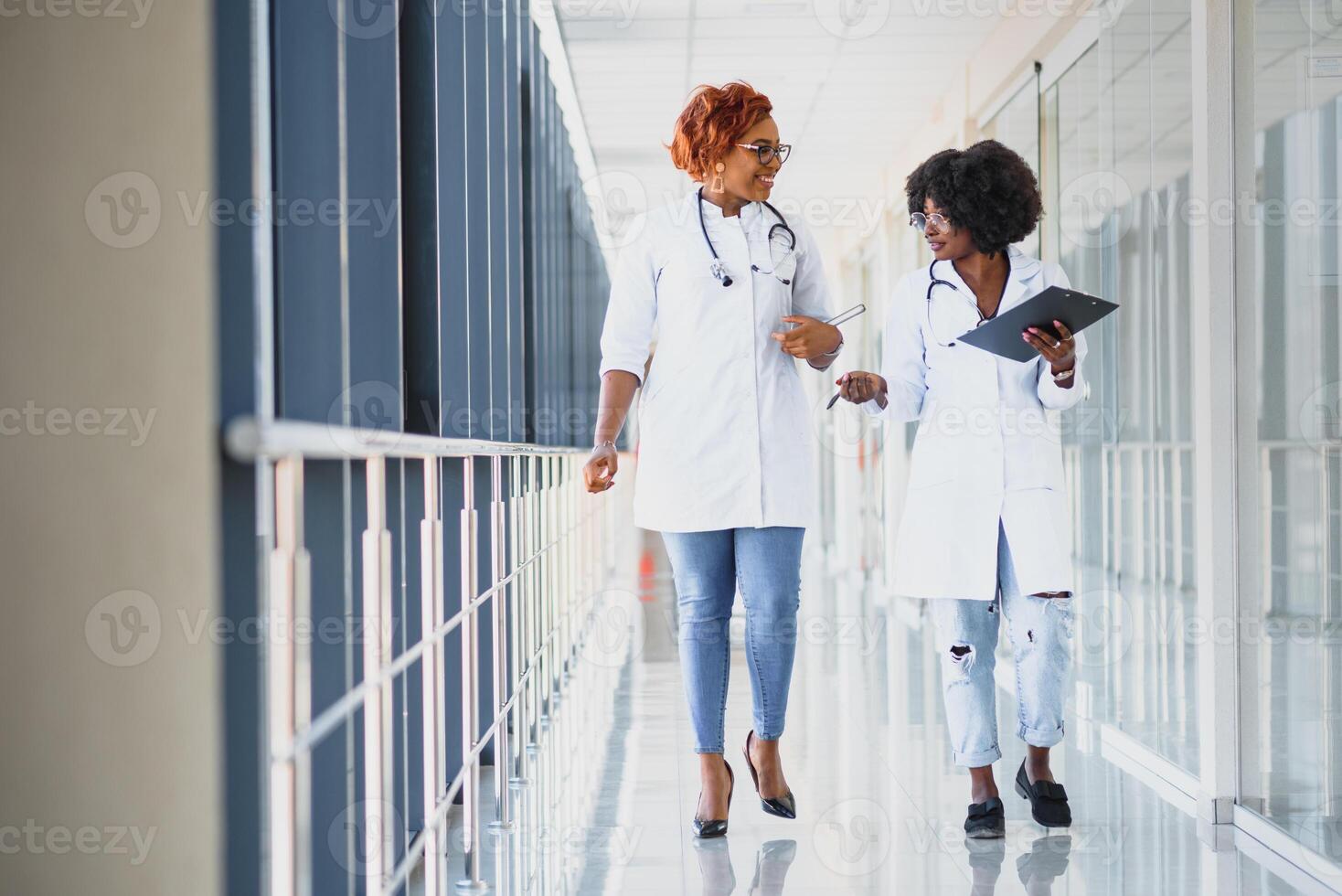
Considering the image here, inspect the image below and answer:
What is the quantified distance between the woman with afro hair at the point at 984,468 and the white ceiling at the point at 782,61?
9.10 ft

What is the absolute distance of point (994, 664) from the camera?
2.73 meters

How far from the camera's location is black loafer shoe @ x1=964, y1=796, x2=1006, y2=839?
2722 mm

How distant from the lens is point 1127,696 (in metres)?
3.75

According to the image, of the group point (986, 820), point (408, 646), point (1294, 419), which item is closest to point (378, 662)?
point (408, 646)

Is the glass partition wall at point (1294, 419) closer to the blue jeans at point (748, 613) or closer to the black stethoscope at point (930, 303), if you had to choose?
the black stethoscope at point (930, 303)

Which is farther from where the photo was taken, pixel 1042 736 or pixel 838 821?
pixel 838 821

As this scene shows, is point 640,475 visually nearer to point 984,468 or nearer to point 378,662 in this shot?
point 984,468

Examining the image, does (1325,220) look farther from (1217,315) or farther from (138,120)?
(138,120)

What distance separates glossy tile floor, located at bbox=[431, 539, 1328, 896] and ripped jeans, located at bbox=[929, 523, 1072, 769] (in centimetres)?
22

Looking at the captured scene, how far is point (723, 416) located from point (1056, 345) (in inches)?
26.8

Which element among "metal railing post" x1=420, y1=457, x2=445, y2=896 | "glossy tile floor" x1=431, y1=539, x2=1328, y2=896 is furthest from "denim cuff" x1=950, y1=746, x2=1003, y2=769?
"metal railing post" x1=420, y1=457, x2=445, y2=896

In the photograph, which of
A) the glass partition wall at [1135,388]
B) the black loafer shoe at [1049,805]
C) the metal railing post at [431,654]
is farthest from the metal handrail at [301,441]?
the glass partition wall at [1135,388]

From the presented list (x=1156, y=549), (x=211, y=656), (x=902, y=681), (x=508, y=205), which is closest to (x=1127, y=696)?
(x=1156, y=549)

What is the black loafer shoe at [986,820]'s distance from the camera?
272 cm
